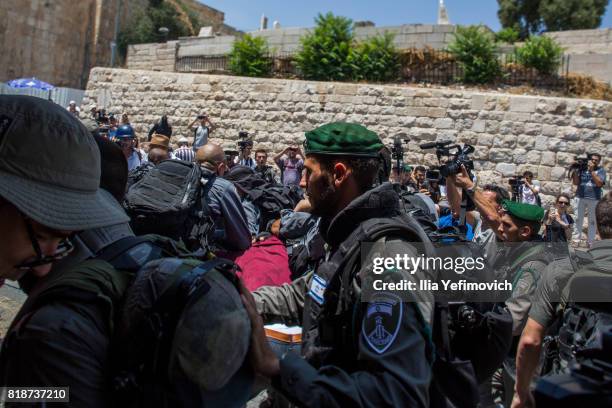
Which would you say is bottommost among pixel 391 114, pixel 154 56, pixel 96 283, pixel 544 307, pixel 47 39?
pixel 544 307

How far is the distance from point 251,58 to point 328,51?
8.86 ft

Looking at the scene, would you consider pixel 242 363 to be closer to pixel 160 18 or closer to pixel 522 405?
pixel 522 405

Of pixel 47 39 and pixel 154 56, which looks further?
pixel 47 39

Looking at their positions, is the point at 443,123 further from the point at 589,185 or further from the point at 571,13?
the point at 571,13

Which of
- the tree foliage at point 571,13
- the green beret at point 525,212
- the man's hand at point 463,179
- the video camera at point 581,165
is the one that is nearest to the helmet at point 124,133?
the man's hand at point 463,179

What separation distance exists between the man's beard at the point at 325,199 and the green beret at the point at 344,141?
126 mm

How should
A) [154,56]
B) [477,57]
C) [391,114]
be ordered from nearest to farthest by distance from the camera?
[391,114]
[477,57]
[154,56]

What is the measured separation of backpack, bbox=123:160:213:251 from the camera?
11.0 feet

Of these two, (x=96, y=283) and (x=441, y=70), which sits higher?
(x=441, y=70)

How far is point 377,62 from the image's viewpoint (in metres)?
14.6

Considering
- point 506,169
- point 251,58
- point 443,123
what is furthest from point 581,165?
point 251,58

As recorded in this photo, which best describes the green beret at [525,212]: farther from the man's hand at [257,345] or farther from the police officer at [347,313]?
the man's hand at [257,345]

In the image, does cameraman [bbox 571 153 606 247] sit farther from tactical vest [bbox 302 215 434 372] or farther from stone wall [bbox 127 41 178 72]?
stone wall [bbox 127 41 178 72]

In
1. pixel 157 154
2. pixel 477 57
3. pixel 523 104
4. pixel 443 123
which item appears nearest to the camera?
pixel 157 154
